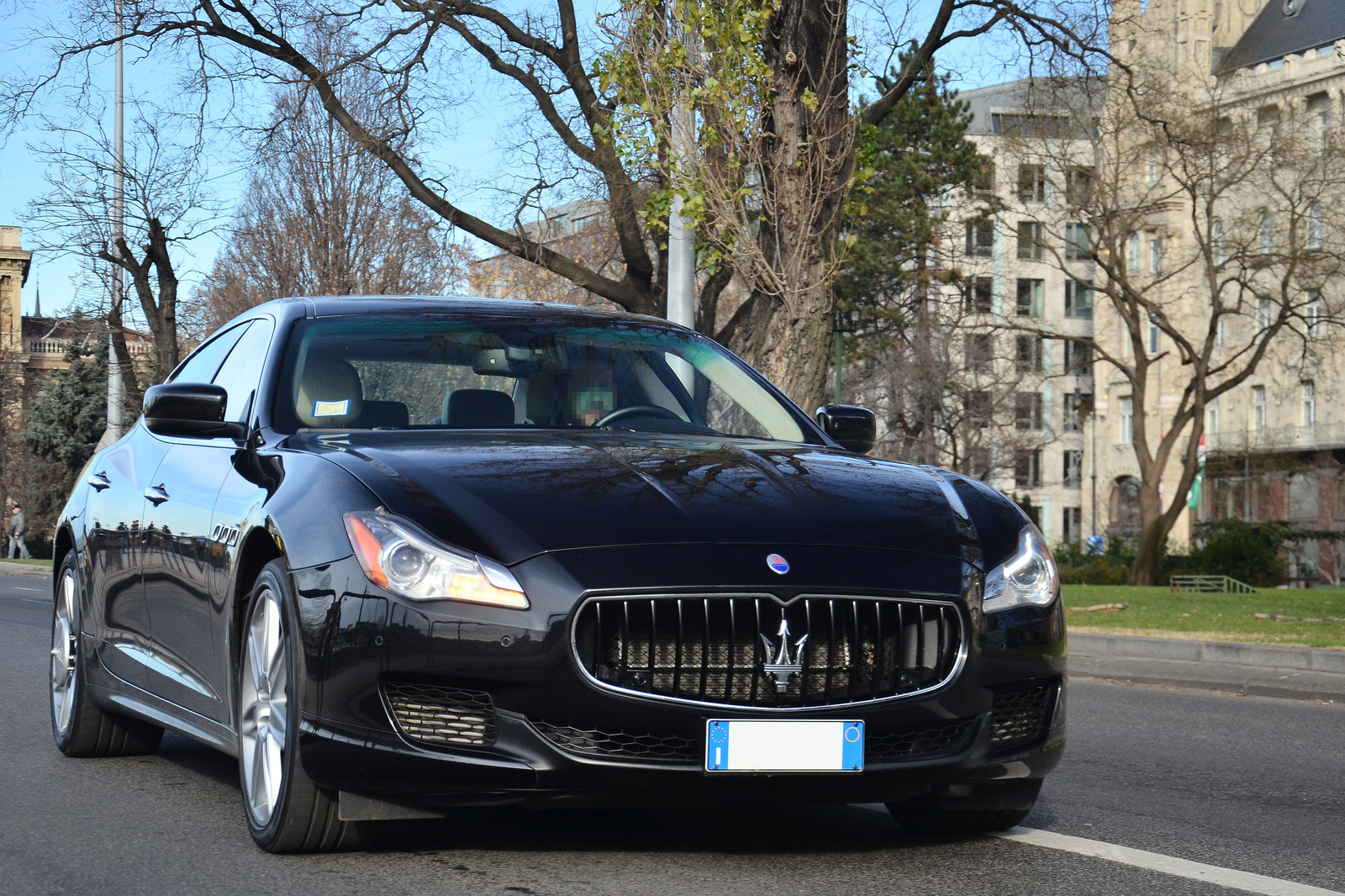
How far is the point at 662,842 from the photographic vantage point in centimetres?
500

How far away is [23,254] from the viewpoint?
339 feet

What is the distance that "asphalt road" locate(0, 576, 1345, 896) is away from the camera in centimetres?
448

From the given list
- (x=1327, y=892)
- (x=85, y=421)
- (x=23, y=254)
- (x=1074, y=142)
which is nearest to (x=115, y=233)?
(x=1074, y=142)

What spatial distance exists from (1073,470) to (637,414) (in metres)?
90.2

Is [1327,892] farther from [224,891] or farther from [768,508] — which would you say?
[224,891]

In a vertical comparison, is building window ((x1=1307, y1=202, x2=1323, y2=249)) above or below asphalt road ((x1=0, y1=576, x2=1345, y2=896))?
above

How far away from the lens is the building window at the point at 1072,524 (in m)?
91.9

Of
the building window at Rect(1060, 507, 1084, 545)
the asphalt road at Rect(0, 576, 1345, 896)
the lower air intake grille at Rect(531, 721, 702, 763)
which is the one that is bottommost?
the asphalt road at Rect(0, 576, 1345, 896)

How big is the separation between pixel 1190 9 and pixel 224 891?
7721 centimetres

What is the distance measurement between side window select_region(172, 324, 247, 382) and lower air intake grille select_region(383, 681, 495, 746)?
8.39ft

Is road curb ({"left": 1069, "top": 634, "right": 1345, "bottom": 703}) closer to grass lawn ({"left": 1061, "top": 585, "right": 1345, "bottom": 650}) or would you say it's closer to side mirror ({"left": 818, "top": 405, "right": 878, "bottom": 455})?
grass lawn ({"left": 1061, "top": 585, "right": 1345, "bottom": 650})

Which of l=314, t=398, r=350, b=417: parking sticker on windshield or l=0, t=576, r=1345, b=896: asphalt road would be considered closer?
l=0, t=576, r=1345, b=896: asphalt road

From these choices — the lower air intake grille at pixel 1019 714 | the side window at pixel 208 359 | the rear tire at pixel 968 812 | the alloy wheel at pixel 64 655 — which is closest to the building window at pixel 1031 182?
the side window at pixel 208 359

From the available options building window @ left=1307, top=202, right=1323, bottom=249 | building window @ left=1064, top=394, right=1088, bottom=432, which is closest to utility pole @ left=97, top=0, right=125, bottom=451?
building window @ left=1307, top=202, right=1323, bottom=249
